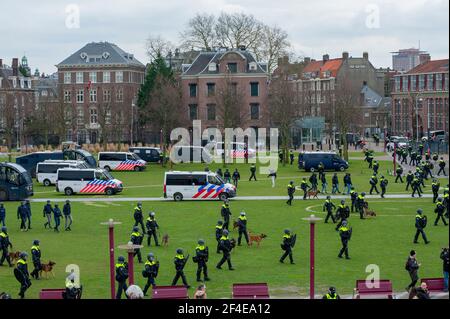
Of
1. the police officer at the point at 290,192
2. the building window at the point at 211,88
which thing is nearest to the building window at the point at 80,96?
the building window at the point at 211,88

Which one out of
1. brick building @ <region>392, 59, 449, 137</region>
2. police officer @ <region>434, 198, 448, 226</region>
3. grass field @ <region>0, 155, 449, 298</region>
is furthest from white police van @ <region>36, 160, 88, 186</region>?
brick building @ <region>392, 59, 449, 137</region>

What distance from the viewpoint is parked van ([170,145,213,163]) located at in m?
83.6

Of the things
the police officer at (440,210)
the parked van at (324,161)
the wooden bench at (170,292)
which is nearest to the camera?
the wooden bench at (170,292)

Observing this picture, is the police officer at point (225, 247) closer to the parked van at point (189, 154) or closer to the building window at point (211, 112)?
the parked van at point (189, 154)

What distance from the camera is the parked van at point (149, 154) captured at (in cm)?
8531

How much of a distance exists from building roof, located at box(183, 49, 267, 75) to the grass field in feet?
163

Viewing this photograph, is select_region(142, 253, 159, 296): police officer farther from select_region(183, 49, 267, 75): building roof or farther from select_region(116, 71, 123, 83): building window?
select_region(116, 71, 123, 83): building window

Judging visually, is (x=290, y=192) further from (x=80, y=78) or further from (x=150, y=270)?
(x=80, y=78)

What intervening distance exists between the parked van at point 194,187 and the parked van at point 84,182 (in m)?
6.39

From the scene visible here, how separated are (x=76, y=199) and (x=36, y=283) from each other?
83.4 ft

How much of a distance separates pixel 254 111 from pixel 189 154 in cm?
2213

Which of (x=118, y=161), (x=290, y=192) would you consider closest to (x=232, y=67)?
(x=118, y=161)
